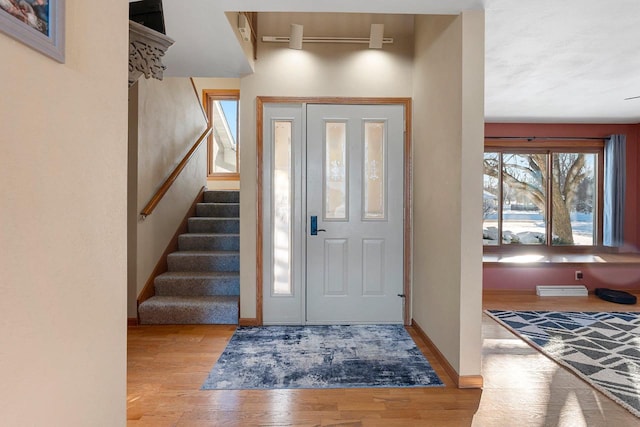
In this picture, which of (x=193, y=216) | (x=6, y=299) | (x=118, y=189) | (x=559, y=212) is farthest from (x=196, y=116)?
(x=559, y=212)

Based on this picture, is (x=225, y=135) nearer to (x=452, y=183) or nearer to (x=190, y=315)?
(x=190, y=315)

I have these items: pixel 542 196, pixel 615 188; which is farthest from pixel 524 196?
pixel 615 188

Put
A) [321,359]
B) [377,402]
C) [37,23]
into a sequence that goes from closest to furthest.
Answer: [37,23]
[377,402]
[321,359]

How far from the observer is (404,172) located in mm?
3492

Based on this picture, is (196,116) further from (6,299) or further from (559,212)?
(559,212)

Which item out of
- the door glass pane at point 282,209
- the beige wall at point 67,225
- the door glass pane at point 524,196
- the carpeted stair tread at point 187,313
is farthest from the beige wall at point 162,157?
the door glass pane at point 524,196

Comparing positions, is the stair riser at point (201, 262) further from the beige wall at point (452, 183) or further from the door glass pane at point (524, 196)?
the door glass pane at point (524, 196)

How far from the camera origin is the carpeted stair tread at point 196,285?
370 centimetres

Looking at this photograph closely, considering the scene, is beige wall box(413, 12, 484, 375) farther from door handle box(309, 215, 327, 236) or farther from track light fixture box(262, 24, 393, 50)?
door handle box(309, 215, 327, 236)

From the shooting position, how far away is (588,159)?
5.36 metres

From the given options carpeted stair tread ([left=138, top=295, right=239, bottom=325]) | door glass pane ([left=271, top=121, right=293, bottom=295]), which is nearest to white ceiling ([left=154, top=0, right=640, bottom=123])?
door glass pane ([left=271, top=121, right=293, bottom=295])

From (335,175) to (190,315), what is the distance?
6.32ft

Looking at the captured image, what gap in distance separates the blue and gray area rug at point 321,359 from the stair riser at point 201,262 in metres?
0.89

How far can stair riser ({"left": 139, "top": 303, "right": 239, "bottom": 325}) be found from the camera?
3443 millimetres
